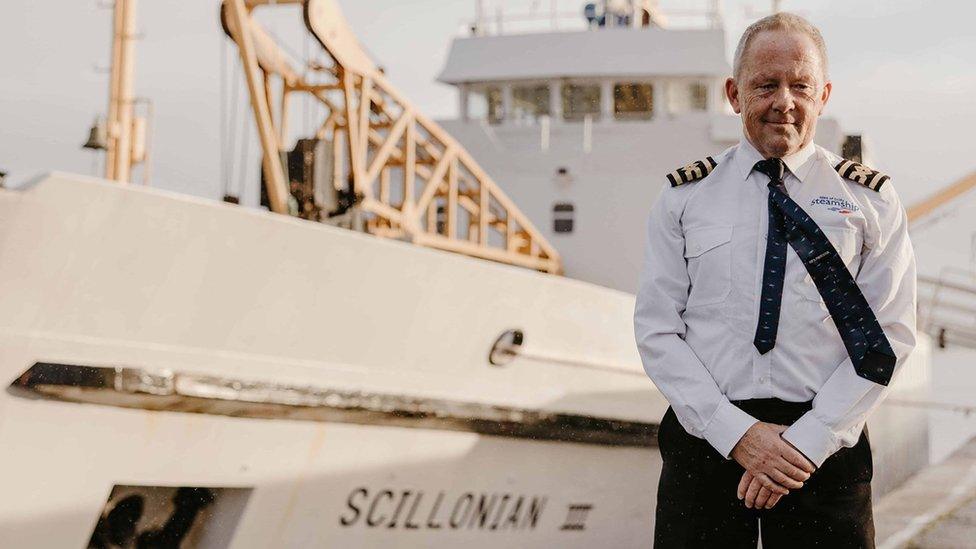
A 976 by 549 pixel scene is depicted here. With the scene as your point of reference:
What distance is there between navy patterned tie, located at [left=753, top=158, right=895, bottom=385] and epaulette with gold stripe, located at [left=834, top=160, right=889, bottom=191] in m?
0.14

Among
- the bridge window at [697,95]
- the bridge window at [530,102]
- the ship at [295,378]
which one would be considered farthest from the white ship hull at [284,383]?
the bridge window at [697,95]

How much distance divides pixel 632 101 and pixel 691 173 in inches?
324

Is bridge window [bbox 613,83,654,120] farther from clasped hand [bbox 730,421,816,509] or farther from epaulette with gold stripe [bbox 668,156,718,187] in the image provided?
clasped hand [bbox 730,421,816,509]

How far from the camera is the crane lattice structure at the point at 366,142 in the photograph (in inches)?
296

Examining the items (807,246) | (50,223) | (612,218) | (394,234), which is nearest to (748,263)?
(807,246)

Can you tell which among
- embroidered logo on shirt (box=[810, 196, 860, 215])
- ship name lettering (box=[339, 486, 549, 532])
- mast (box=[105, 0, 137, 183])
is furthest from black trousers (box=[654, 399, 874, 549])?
mast (box=[105, 0, 137, 183])

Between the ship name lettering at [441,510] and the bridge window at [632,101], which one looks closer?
the ship name lettering at [441,510]

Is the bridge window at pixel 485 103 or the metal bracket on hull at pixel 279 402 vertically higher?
the bridge window at pixel 485 103

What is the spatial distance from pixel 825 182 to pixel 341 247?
9.85ft

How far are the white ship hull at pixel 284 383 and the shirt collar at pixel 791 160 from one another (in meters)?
2.74

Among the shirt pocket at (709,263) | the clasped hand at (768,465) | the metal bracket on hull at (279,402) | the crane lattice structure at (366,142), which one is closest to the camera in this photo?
the clasped hand at (768,465)

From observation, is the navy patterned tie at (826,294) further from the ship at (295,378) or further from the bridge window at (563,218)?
the bridge window at (563,218)

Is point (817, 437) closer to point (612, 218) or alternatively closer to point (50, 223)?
point (50, 223)

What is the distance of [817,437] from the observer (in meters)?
2.00
